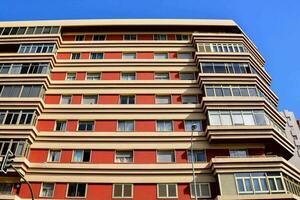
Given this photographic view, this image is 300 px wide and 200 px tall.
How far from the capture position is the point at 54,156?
30047 mm

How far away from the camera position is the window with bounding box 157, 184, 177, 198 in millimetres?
27500

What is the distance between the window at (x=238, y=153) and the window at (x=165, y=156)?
5.63m

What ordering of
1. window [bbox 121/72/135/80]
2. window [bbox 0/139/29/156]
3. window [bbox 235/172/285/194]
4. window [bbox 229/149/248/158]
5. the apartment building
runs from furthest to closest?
window [bbox 121/72/135/80]
window [bbox 229/149/248/158]
window [bbox 0/139/29/156]
the apartment building
window [bbox 235/172/285/194]

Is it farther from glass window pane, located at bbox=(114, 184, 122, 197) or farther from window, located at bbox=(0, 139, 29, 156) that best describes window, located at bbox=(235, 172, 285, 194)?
window, located at bbox=(0, 139, 29, 156)

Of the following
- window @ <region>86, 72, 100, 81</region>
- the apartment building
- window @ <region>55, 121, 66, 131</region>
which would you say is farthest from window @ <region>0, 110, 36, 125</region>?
window @ <region>86, 72, 100, 81</region>

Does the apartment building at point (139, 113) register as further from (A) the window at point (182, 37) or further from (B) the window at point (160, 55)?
(A) the window at point (182, 37)

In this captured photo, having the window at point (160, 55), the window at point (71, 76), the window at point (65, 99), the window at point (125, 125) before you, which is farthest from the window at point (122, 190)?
the window at point (160, 55)

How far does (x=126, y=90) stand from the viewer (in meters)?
34.3

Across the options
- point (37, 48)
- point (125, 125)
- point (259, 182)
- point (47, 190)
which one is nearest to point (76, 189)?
point (47, 190)

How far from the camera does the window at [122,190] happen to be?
2756 centimetres

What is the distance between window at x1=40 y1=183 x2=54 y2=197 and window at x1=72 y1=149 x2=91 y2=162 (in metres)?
3.10

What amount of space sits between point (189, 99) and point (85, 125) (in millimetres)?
11484

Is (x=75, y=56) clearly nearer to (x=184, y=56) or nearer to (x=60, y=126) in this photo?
(x=60, y=126)

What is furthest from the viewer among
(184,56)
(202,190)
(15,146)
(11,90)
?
(184,56)
